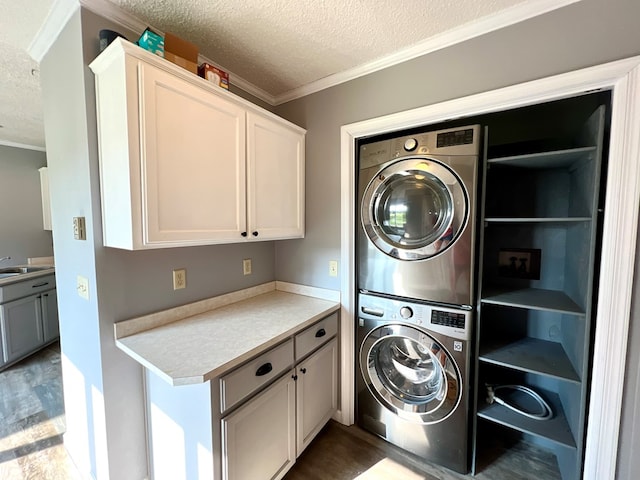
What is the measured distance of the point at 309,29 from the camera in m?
1.37

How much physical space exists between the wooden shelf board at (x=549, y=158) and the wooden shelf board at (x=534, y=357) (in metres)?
1.08

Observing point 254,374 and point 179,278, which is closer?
point 254,374

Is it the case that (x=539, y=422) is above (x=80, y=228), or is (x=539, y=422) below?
below

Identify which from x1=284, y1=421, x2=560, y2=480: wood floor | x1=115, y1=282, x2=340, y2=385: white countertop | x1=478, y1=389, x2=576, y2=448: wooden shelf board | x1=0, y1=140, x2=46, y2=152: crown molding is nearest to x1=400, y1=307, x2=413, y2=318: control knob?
x1=115, y1=282, x2=340, y2=385: white countertop

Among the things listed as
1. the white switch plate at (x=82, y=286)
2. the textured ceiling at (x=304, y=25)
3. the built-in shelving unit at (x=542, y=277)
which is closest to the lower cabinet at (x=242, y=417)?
the white switch plate at (x=82, y=286)

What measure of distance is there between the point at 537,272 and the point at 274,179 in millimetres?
1815

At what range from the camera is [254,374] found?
120 cm

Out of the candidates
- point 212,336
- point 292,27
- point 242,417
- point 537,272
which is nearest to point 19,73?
point 292,27

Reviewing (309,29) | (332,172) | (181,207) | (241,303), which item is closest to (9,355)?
(241,303)

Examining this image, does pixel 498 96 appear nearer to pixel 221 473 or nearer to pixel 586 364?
pixel 586 364

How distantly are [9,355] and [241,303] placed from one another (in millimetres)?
2704

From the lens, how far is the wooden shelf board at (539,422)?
1.33 meters

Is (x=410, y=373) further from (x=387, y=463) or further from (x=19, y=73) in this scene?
(x=19, y=73)

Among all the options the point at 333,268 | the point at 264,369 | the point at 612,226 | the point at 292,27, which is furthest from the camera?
the point at 333,268
